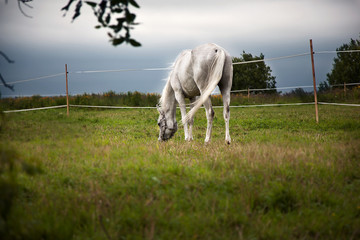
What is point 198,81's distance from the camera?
5586mm

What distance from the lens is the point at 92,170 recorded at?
12.3 ft

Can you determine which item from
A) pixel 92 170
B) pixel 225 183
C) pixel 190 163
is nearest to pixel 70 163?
pixel 92 170

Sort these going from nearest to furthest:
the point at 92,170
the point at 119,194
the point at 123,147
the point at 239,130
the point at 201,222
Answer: the point at 201,222
the point at 119,194
the point at 92,170
the point at 123,147
the point at 239,130

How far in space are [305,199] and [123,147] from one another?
312cm

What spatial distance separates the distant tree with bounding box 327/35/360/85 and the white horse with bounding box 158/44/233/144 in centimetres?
2206

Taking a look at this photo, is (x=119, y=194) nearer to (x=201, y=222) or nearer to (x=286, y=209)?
(x=201, y=222)

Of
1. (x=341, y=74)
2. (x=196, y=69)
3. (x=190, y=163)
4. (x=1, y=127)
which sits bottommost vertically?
(x=190, y=163)

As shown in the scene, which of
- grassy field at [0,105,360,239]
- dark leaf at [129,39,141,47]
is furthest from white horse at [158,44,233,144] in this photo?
dark leaf at [129,39,141,47]

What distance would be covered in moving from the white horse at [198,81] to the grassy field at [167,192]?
1526 millimetres

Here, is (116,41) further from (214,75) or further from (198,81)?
(198,81)

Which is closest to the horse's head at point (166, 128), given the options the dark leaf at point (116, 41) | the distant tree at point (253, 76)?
the dark leaf at point (116, 41)

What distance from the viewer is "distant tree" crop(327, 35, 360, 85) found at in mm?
24116

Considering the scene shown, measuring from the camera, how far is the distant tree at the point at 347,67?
24116 millimetres

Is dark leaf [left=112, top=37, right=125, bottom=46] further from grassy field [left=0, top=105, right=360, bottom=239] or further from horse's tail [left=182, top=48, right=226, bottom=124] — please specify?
horse's tail [left=182, top=48, right=226, bottom=124]
